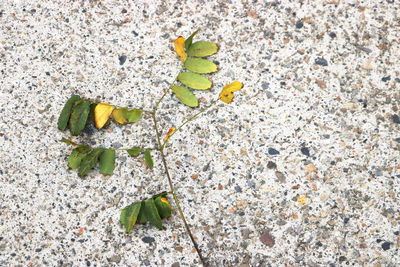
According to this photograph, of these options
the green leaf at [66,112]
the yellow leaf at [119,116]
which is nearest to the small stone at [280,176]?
the yellow leaf at [119,116]

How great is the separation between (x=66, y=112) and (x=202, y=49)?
64 cm

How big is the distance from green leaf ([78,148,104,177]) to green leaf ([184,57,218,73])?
504mm

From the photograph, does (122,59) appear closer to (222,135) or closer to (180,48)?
(180,48)

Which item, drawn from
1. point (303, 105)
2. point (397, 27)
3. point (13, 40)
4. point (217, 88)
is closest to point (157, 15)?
point (217, 88)

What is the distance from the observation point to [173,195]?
1.49m

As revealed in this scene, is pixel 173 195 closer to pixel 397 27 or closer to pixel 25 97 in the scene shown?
pixel 25 97

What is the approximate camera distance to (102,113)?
1.50 metres

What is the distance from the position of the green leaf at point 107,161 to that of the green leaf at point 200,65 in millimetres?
477

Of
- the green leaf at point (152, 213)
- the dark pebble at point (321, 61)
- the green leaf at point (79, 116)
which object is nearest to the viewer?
the green leaf at point (152, 213)

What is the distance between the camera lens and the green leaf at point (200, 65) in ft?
5.04

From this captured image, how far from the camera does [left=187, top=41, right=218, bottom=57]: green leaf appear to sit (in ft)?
5.10

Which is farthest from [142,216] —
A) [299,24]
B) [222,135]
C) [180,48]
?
[299,24]

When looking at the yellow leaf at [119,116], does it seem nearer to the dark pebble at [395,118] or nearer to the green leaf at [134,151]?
the green leaf at [134,151]

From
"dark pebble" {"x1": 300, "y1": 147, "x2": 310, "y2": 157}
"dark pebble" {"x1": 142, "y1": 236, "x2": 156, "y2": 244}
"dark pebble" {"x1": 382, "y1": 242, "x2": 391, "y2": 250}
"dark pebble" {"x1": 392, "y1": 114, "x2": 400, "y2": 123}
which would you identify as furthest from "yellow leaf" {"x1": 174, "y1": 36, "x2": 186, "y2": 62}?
"dark pebble" {"x1": 382, "y1": 242, "x2": 391, "y2": 250}
